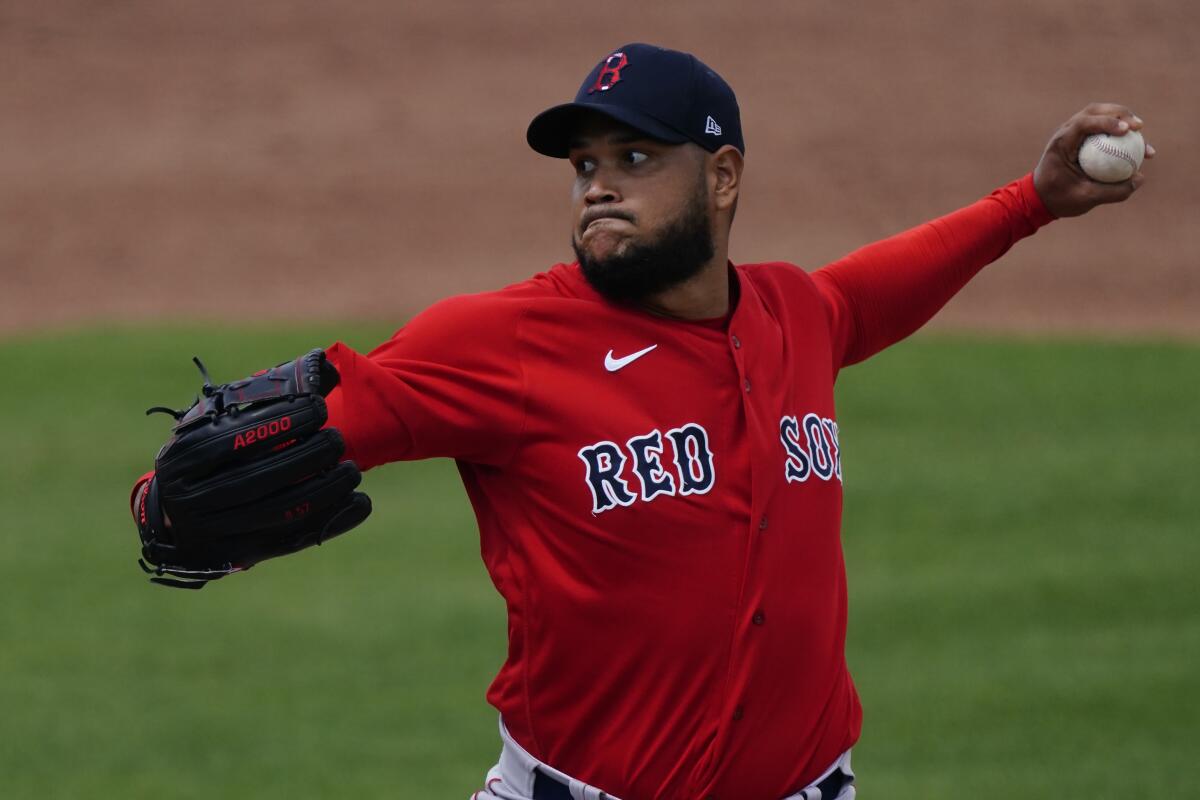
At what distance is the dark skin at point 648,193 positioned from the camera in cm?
341

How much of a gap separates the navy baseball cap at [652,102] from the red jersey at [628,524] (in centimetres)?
30

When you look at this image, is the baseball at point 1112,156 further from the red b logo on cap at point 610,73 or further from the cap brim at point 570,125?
the red b logo on cap at point 610,73

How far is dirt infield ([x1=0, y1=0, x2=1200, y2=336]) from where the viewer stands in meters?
17.4

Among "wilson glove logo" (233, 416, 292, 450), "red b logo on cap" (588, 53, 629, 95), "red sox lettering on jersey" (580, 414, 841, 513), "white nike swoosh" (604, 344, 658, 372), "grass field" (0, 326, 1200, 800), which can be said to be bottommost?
"grass field" (0, 326, 1200, 800)

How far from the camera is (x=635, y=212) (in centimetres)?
341

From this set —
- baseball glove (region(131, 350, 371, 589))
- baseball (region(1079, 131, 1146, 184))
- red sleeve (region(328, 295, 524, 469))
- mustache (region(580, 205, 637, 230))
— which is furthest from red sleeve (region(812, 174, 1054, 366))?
baseball glove (region(131, 350, 371, 589))

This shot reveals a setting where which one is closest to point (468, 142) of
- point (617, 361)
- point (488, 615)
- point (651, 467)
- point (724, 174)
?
point (488, 615)

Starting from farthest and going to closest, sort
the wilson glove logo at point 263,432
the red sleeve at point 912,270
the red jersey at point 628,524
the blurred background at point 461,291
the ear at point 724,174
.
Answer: the blurred background at point 461,291
the red sleeve at point 912,270
the ear at point 724,174
the red jersey at point 628,524
the wilson glove logo at point 263,432

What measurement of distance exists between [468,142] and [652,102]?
55.6 feet

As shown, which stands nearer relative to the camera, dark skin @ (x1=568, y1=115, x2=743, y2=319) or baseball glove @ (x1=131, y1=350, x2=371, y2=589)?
baseball glove @ (x1=131, y1=350, x2=371, y2=589)

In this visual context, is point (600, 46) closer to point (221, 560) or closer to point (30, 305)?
point (30, 305)

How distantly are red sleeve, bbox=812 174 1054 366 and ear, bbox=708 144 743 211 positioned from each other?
1.23 feet

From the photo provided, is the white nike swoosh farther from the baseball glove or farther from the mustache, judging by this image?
the baseball glove

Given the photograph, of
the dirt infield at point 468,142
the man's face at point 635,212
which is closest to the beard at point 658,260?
the man's face at point 635,212
